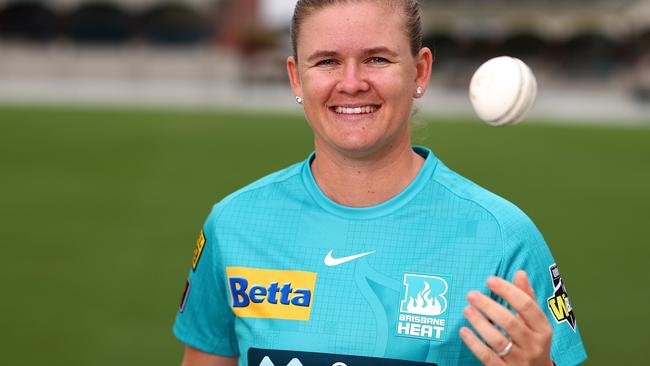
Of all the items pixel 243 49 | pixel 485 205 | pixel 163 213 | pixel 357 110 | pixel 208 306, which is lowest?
pixel 163 213

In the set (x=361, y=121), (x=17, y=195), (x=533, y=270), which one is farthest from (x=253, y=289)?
(x=17, y=195)

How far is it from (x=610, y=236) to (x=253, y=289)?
9.76 metres

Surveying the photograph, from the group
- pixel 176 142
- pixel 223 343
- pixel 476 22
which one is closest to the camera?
pixel 223 343

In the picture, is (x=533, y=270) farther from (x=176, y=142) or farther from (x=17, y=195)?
(x=176, y=142)

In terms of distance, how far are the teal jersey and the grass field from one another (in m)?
0.63

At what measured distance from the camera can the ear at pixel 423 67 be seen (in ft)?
10.0

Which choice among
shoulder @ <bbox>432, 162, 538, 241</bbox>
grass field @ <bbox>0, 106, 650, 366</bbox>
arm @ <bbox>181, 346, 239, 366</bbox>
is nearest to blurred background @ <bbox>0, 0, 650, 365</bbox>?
grass field @ <bbox>0, 106, 650, 366</bbox>

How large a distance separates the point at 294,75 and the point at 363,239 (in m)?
0.61

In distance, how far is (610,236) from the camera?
11984 millimetres

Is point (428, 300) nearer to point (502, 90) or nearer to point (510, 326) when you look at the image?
point (510, 326)

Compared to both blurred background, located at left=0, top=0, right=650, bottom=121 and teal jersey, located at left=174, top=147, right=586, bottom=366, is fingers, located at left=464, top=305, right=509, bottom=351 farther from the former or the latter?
blurred background, located at left=0, top=0, right=650, bottom=121

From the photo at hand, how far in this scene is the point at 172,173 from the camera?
54.6 feet

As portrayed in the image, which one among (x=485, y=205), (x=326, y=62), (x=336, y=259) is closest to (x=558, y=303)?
(x=485, y=205)

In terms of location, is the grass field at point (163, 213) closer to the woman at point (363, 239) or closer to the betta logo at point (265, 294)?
the woman at point (363, 239)
